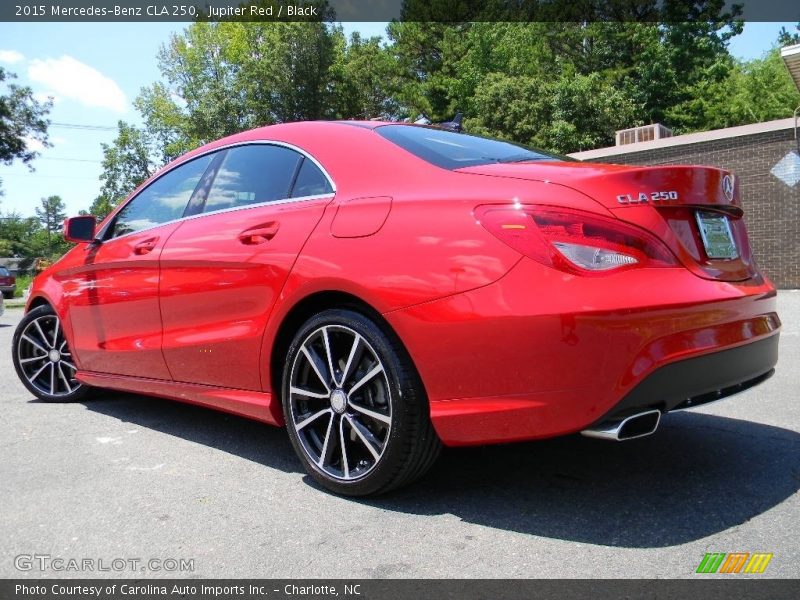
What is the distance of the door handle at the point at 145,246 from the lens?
3.92 metres

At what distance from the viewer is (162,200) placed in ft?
13.6

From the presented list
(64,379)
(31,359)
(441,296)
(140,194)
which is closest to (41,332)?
(31,359)

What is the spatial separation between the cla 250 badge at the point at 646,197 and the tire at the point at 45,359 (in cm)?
385

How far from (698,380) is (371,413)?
1.17 m

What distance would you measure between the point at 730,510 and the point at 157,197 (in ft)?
10.9

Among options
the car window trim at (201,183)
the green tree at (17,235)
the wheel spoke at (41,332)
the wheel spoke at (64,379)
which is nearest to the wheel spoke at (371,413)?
the car window trim at (201,183)

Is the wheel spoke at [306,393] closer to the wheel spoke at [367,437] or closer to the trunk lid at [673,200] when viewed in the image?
the wheel spoke at [367,437]

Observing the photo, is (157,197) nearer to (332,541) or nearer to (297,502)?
(297,502)

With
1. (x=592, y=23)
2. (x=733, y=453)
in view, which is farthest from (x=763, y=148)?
(x=592, y=23)

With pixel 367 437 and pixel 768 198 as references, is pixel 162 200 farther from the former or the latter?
pixel 768 198

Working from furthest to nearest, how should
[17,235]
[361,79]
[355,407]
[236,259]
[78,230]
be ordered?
1. [17,235]
2. [361,79]
3. [78,230]
4. [236,259]
5. [355,407]

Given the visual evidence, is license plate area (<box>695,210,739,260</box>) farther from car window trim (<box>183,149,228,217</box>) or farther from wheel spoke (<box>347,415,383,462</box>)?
car window trim (<box>183,149,228,217</box>)

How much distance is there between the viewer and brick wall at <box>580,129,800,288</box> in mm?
16453

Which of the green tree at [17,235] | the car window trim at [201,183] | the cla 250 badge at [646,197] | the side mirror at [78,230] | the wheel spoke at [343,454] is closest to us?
the cla 250 badge at [646,197]
